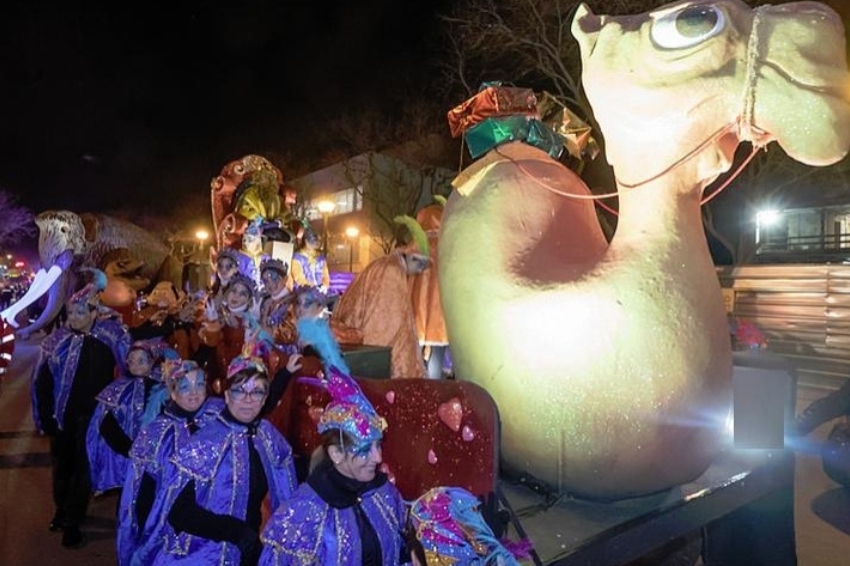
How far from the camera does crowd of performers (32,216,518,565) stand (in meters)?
1.92

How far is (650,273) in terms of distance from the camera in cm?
250

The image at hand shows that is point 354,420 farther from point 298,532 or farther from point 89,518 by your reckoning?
point 89,518

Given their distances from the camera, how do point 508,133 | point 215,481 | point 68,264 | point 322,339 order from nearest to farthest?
point 215,481 < point 322,339 < point 508,133 < point 68,264

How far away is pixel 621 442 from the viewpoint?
244cm

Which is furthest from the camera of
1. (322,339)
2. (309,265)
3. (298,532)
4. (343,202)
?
(343,202)

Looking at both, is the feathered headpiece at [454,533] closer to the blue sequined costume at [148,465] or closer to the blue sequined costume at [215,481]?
the blue sequined costume at [215,481]

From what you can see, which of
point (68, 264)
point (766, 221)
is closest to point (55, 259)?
point (68, 264)

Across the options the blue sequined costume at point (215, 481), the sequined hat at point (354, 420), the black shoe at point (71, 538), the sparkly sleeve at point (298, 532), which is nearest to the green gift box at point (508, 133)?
the sequined hat at point (354, 420)

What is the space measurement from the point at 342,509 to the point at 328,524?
0.19 ft

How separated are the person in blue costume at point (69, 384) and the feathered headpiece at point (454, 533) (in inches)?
136

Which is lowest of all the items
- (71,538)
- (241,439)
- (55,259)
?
(71,538)

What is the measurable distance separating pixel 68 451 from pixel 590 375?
371 cm

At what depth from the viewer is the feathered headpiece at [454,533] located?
149 centimetres

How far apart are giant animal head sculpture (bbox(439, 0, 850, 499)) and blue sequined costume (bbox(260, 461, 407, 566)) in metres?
0.82
